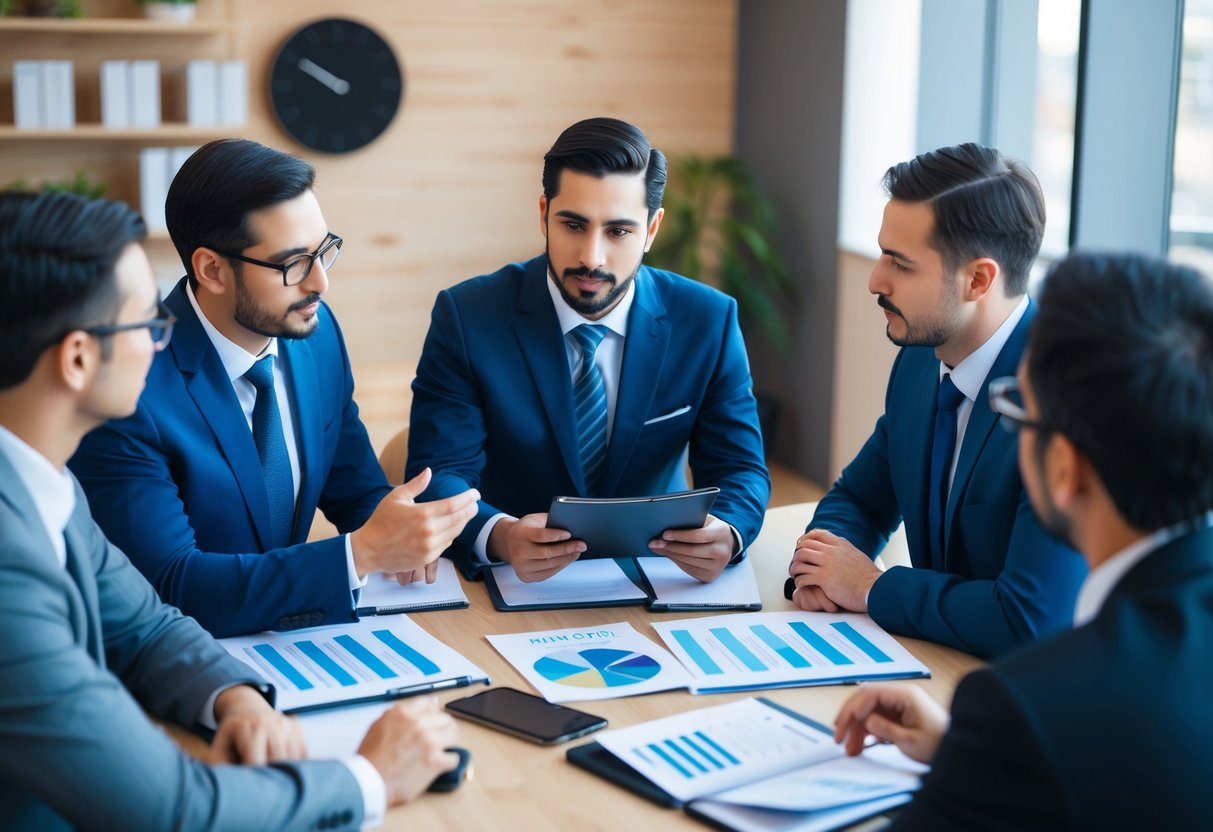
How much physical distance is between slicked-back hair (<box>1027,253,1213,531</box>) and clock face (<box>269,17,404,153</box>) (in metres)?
4.68

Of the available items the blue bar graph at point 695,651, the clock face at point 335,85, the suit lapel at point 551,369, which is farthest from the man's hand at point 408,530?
the clock face at point 335,85

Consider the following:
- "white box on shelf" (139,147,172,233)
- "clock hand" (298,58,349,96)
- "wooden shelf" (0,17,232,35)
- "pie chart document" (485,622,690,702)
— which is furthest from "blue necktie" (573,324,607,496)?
"clock hand" (298,58,349,96)

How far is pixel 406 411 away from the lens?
5492 millimetres

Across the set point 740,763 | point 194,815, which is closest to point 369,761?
point 194,815

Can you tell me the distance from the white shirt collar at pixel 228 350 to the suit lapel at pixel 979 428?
126 centimetres

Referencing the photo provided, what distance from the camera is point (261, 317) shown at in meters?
2.33

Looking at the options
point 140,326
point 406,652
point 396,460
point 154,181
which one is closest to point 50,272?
point 140,326

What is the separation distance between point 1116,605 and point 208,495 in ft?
5.08

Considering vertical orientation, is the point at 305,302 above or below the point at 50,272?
below

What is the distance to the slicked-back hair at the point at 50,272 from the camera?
142cm

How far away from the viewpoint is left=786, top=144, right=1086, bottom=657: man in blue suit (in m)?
2.01

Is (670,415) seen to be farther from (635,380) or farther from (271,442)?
(271,442)

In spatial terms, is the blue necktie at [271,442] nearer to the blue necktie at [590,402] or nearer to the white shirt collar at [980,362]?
the blue necktie at [590,402]

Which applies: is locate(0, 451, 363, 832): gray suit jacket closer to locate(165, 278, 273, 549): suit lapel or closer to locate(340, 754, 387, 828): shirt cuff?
locate(340, 754, 387, 828): shirt cuff
